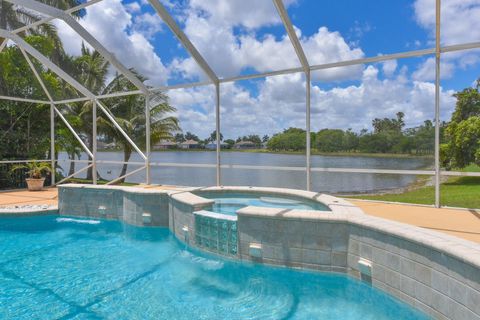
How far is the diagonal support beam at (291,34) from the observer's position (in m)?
5.64

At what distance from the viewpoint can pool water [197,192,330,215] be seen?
6.05 metres

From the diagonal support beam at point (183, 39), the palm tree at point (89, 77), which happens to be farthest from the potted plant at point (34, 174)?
the palm tree at point (89, 77)

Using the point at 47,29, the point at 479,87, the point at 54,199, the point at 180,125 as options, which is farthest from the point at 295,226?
the point at 479,87

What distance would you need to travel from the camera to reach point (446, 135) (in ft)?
61.9

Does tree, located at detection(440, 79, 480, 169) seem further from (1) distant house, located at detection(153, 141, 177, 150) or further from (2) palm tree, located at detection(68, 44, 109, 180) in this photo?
(2) palm tree, located at detection(68, 44, 109, 180)

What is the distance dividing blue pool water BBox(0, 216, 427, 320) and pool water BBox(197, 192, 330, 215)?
123 centimetres

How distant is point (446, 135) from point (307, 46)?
15.9 metres

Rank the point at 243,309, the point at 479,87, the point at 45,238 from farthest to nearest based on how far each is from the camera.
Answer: the point at 479,87
the point at 45,238
the point at 243,309

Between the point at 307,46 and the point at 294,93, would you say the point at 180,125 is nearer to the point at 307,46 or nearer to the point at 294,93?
the point at 294,93

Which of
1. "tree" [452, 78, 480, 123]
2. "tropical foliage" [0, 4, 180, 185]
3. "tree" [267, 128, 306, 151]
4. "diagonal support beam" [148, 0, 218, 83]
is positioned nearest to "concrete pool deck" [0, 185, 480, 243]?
"tree" [267, 128, 306, 151]

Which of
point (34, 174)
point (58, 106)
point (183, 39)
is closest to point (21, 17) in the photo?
point (58, 106)

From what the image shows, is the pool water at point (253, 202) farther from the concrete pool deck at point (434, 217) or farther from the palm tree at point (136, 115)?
the palm tree at point (136, 115)

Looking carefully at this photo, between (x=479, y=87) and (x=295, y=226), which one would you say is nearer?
(x=295, y=226)

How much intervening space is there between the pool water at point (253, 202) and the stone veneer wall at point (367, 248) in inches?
18.4
